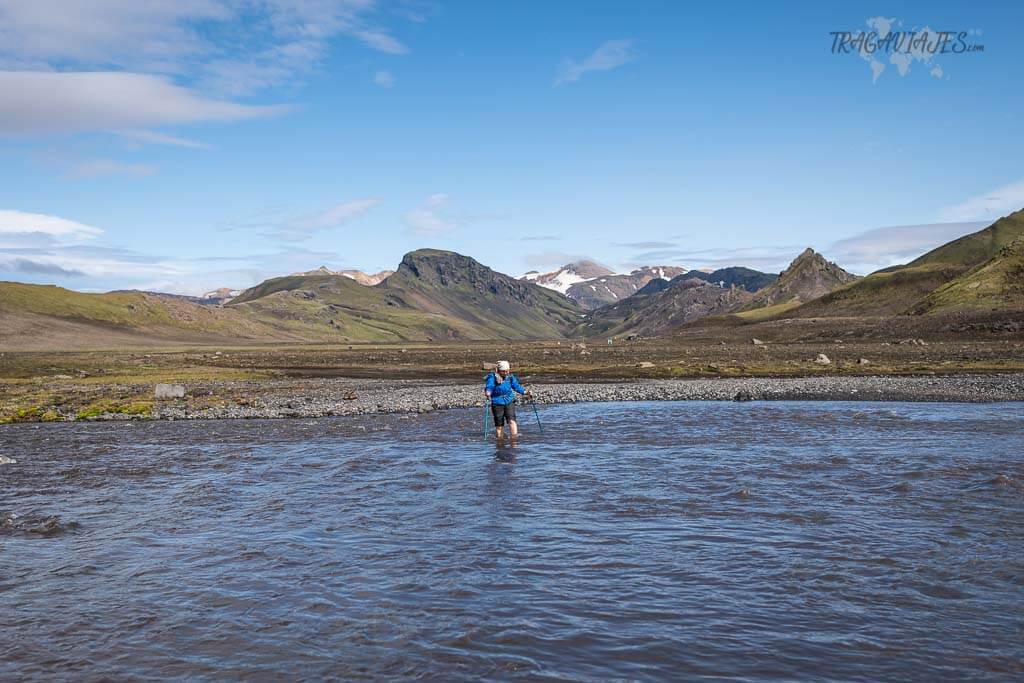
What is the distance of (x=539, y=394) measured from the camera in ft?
171

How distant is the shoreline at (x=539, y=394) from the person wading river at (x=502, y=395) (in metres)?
12.3

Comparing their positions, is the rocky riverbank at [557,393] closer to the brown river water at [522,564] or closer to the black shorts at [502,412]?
the black shorts at [502,412]

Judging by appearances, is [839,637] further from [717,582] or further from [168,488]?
[168,488]

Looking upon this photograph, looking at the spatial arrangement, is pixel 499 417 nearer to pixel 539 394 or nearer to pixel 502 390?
pixel 502 390

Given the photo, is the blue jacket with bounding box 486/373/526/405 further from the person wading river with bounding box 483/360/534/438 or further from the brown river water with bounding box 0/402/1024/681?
the brown river water with bounding box 0/402/1024/681

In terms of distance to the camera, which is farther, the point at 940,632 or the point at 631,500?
the point at 631,500

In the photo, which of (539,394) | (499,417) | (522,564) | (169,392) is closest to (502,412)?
(499,417)

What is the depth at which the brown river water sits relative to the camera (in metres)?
10.4

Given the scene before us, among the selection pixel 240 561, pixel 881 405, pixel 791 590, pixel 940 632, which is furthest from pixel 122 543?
pixel 881 405

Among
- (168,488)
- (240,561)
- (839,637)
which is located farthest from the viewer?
(168,488)

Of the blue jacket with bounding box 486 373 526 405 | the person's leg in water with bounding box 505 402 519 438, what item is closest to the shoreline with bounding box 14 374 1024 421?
the person's leg in water with bounding box 505 402 519 438

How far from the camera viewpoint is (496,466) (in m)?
25.5

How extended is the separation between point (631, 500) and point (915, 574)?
24.2ft

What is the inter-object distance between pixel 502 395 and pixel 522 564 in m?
16.5
